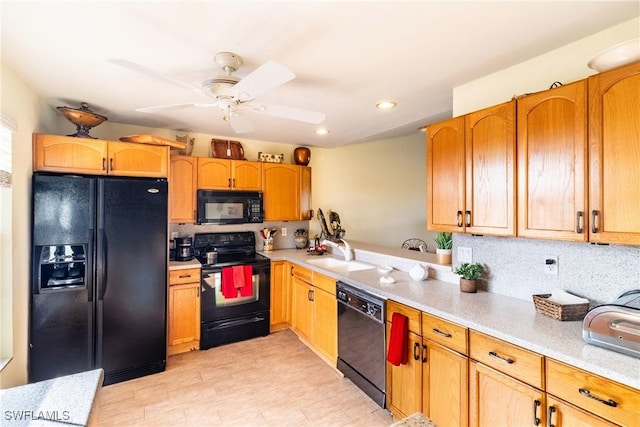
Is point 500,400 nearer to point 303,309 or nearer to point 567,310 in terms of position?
point 567,310

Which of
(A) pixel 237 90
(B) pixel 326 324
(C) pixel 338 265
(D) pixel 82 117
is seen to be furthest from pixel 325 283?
(D) pixel 82 117

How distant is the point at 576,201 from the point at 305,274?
7.98ft

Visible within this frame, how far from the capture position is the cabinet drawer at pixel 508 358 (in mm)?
1360

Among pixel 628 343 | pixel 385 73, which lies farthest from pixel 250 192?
pixel 628 343

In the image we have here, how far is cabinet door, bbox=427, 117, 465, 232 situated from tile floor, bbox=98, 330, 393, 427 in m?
1.49

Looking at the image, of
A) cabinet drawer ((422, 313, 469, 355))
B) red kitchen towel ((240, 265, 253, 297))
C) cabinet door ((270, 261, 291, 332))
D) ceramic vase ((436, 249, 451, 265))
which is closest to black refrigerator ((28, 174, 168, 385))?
red kitchen towel ((240, 265, 253, 297))

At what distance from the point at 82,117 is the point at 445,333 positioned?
10.7 ft

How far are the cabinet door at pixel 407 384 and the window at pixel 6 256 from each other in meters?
2.60

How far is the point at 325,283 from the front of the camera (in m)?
2.93

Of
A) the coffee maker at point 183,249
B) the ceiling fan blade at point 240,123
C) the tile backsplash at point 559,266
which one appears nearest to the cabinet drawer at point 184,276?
the coffee maker at point 183,249

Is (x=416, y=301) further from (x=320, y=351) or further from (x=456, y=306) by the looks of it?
(x=320, y=351)

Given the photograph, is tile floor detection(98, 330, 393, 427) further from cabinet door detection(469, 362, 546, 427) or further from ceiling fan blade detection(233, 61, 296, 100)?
ceiling fan blade detection(233, 61, 296, 100)

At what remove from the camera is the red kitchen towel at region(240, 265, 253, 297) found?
11.1 ft

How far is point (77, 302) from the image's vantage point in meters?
2.50
